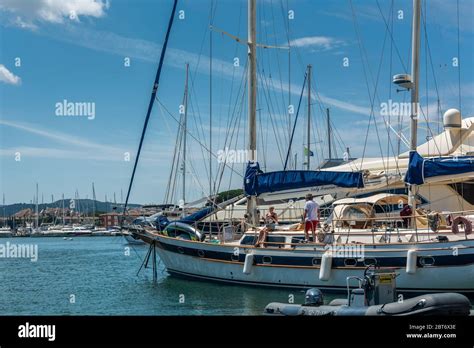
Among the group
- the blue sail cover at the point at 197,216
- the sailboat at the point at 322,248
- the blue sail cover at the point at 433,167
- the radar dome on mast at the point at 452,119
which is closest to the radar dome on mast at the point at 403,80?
the sailboat at the point at 322,248

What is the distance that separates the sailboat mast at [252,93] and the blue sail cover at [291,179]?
580mm

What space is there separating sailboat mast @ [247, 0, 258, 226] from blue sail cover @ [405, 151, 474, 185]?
7173 millimetres

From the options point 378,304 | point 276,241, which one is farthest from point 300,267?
point 378,304

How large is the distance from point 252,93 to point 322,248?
27.9ft

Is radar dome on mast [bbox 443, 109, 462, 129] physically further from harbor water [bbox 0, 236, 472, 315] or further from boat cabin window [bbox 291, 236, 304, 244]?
harbor water [bbox 0, 236, 472, 315]

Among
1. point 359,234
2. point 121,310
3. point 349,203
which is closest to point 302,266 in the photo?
point 359,234

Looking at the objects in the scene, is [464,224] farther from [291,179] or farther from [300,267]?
[291,179]

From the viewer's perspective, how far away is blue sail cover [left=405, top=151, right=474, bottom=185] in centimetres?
2544

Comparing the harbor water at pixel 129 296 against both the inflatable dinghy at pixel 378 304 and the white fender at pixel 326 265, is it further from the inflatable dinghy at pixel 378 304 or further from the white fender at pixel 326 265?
the inflatable dinghy at pixel 378 304

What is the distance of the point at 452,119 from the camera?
4278cm

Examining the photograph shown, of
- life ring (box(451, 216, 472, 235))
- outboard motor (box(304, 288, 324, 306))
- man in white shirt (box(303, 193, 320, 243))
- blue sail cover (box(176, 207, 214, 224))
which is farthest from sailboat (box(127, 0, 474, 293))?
outboard motor (box(304, 288, 324, 306))

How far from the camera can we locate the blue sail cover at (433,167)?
25438mm
